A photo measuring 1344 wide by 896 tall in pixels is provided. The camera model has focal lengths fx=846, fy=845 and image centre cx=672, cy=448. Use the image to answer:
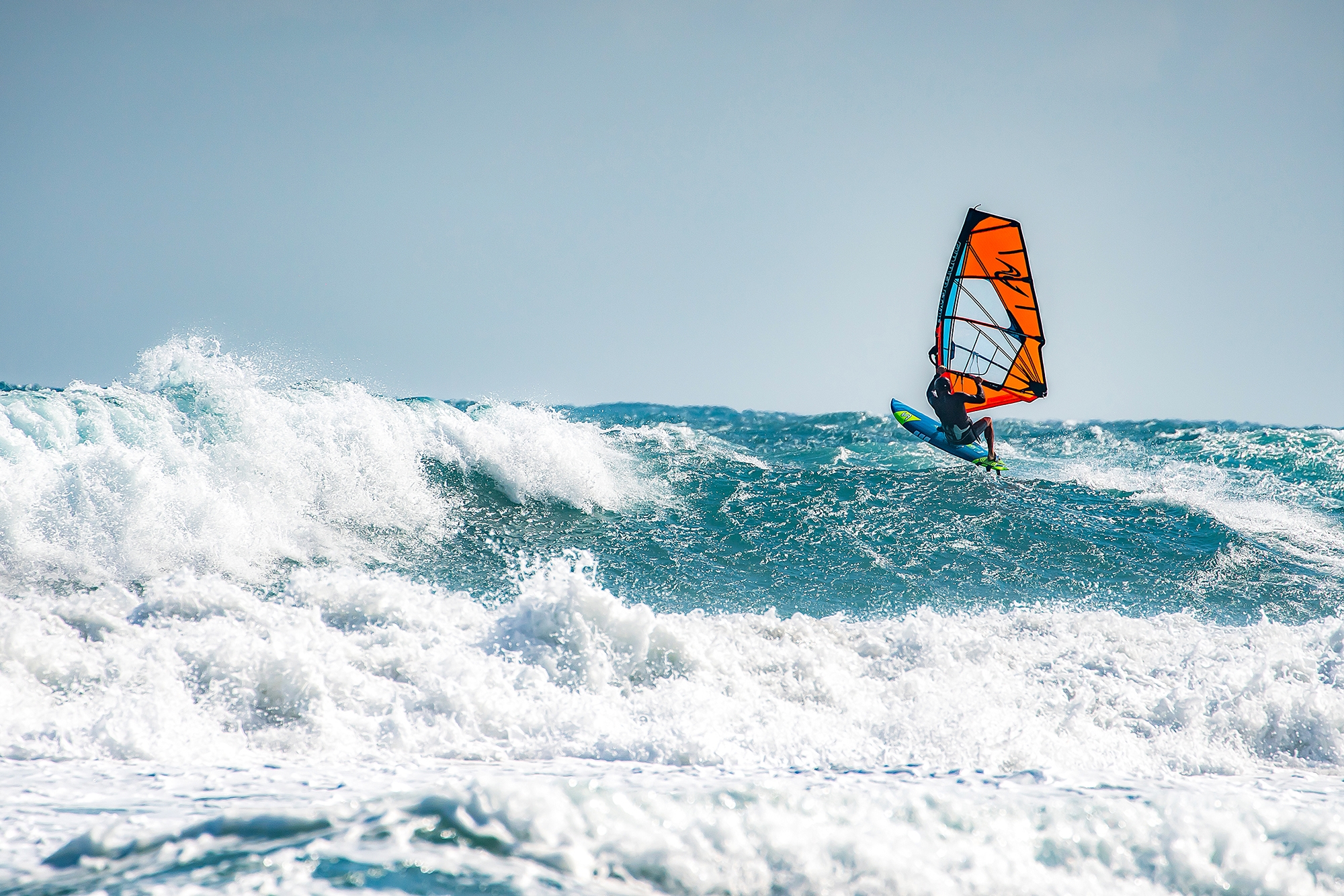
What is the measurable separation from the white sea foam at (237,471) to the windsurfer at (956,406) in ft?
13.6

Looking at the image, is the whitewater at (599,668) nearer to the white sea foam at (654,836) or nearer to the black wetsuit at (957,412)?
the white sea foam at (654,836)

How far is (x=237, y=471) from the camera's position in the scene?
8953 millimetres

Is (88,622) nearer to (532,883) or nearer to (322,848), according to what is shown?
(322,848)

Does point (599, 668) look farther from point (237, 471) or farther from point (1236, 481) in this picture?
point (1236, 481)

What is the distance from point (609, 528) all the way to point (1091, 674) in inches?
219

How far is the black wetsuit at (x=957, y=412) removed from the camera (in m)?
9.23

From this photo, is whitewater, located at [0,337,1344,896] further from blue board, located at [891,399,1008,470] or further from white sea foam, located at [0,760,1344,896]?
blue board, located at [891,399,1008,470]

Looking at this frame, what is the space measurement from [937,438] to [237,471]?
779cm

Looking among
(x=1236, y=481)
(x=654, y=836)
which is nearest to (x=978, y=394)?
(x=654, y=836)

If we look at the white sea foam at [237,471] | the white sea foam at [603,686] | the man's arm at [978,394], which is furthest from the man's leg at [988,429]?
the white sea foam at [237,471]

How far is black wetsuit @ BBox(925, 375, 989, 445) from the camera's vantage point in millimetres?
9234

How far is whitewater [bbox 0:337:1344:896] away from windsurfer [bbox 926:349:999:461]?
1512 millimetres

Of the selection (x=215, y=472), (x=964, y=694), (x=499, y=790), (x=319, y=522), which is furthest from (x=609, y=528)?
(x=499, y=790)

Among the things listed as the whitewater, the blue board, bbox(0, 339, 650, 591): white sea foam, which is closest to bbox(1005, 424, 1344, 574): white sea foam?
the whitewater
